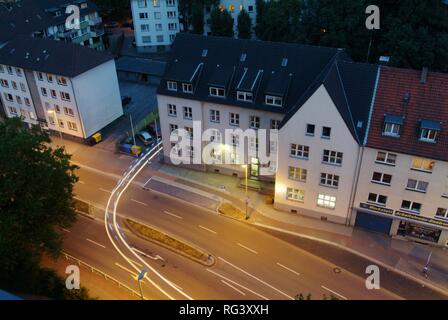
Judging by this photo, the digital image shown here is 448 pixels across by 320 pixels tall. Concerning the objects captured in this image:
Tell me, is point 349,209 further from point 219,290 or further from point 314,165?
point 219,290

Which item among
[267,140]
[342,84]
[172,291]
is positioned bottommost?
[172,291]

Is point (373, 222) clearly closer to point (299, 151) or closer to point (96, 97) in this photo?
point (299, 151)

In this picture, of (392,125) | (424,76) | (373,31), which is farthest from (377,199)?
(373,31)

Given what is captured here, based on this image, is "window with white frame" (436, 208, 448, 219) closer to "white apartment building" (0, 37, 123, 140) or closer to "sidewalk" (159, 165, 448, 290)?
"sidewalk" (159, 165, 448, 290)

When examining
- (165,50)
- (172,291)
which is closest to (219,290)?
(172,291)

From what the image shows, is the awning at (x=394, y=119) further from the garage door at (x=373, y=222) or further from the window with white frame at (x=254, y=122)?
the window with white frame at (x=254, y=122)
